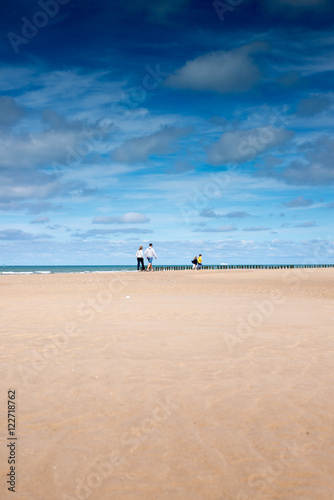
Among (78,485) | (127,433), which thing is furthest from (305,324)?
(78,485)

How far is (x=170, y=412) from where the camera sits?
5395 mm

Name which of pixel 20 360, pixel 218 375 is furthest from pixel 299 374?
pixel 20 360

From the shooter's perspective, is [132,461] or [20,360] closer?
[132,461]

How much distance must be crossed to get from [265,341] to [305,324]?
252 cm

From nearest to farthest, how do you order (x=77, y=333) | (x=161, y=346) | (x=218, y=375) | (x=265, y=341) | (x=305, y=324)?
(x=218, y=375) → (x=161, y=346) → (x=265, y=341) → (x=77, y=333) → (x=305, y=324)

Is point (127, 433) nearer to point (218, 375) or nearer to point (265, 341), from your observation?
point (218, 375)

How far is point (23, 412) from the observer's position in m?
5.39

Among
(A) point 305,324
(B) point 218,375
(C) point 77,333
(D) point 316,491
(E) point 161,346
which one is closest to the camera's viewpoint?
(D) point 316,491

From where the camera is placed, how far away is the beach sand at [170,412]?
12.8 feet

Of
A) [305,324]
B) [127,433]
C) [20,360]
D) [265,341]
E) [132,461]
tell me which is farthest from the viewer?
[305,324]

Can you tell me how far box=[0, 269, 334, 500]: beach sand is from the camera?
3.91m

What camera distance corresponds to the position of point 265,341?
9383 millimetres

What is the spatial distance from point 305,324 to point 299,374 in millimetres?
4712

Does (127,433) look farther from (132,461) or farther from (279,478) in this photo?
(279,478)
